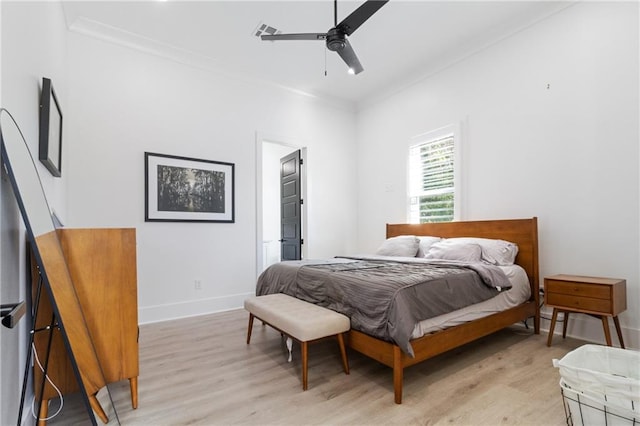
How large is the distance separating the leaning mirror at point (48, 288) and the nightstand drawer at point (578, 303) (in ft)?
10.7

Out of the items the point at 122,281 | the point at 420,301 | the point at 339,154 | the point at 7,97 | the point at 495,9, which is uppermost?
the point at 495,9

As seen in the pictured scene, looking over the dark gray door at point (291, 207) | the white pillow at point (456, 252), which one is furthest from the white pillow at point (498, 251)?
the dark gray door at point (291, 207)

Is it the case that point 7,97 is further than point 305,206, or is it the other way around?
point 305,206

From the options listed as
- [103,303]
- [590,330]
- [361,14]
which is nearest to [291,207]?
[361,14]

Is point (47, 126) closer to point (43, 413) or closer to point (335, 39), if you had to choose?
point (43, 413)

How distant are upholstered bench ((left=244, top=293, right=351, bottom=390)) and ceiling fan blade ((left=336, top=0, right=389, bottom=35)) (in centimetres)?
212

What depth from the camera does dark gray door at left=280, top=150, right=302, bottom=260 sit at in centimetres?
516

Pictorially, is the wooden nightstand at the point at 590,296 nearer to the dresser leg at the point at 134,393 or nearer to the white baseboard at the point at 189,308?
the dresser leg at the point at 134,393

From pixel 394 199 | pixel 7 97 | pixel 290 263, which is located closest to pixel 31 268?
pixel 7 97

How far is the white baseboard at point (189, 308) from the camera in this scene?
140 inches

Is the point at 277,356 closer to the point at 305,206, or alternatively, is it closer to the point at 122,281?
the point at 122,281

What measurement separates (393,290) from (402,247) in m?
2.01

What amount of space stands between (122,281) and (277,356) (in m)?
1.33

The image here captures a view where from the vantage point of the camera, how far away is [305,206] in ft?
16.6
